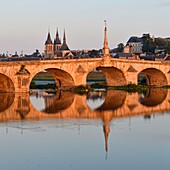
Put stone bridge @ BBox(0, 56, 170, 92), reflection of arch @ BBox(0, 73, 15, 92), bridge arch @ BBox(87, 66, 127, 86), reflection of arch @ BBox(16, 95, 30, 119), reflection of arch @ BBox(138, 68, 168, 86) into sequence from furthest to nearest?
1. reflection of arch @ BBox(138, 68, 168, 86)
2. bridge arch @ BBox(87, 66, 127, 86)
3. reflection of arch @ BBox(0, 73, 15, 92)
4. stone bridge @ BBox(0, 56, 170, 92)
5. reflection of arch @ BBox(16, 95, 30, 119)

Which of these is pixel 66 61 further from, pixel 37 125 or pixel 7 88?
pixel 37 125

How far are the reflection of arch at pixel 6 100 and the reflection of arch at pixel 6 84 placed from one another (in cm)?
118

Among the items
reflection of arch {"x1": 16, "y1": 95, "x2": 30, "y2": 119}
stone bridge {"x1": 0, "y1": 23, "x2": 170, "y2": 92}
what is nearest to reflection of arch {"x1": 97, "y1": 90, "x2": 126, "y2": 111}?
reflection of arch {"x1": 16, "y1": 95, "x2": 30, "y2": 119}

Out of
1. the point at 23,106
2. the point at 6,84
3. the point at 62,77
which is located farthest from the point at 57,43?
the point at 23,106

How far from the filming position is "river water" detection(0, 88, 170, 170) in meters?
11.3

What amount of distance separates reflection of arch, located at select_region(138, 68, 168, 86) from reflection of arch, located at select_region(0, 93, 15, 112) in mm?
13951

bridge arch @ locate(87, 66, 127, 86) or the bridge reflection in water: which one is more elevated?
bridge arch @ locate(87, 66, 127, 86)

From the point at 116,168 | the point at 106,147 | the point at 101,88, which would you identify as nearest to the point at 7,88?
the point at 101,88

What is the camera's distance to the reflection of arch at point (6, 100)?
21.4 metres

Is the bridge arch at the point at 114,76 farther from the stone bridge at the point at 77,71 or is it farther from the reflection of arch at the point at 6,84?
the reflection of arch at the point at 6,84

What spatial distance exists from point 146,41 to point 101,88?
37966mm

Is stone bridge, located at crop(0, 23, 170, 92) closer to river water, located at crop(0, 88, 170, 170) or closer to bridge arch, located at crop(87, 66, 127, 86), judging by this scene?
bridge arch, located at crop(87, 66, 127, 86)

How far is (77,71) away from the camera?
3089 centimetres

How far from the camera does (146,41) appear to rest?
235ft
